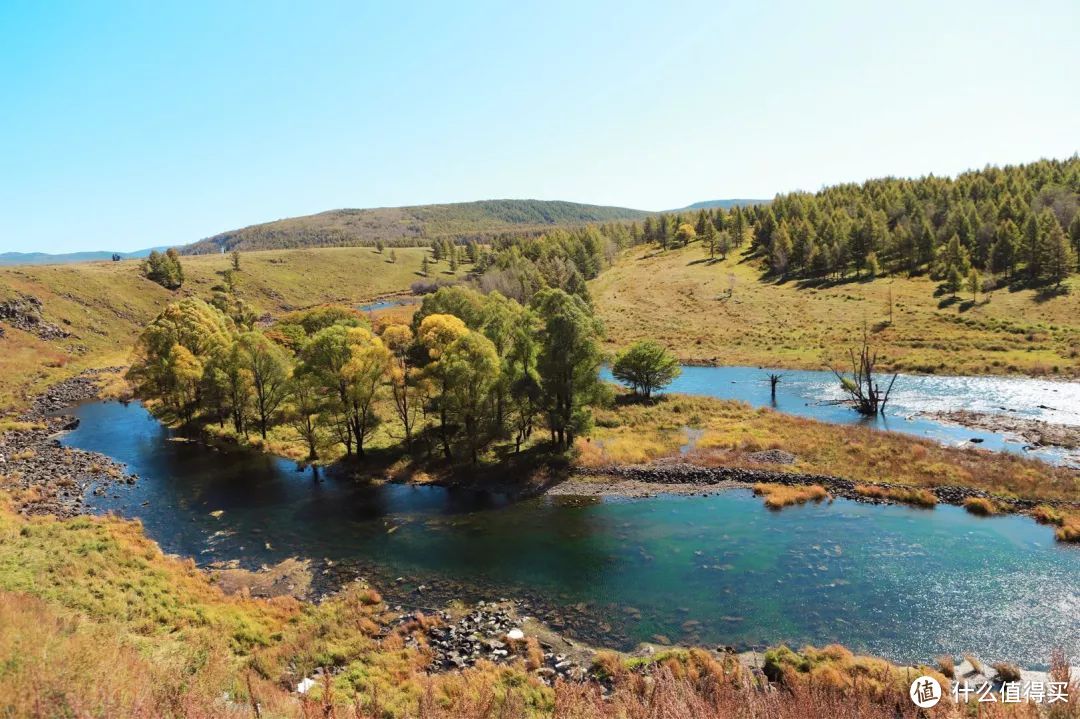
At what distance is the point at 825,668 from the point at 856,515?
17937 millimetres

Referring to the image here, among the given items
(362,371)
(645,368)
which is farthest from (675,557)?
(645,368)

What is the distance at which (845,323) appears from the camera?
3804 inches

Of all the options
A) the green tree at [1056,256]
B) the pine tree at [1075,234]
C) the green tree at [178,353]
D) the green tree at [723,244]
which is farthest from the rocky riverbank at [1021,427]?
the green tree at [723,244]

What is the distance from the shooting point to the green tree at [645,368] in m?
62.6

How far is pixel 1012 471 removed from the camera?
38.7 m

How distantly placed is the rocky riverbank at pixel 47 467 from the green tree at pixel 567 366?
3296 cm

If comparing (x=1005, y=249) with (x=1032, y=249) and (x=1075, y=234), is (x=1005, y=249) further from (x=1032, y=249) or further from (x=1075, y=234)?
(x=1075, y=234)

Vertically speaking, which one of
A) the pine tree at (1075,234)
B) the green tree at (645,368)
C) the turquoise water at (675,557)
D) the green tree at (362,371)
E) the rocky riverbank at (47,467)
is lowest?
the turquoise water at (675,557)

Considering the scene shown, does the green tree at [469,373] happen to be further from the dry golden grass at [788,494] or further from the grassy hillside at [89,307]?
the grassy hillside at [89,307]

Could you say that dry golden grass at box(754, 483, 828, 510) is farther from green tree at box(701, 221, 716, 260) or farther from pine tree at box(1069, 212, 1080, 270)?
green tree at box(701, 221, 716, 260)

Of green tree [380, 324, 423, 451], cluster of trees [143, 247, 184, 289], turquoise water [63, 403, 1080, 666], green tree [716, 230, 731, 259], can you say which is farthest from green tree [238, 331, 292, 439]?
green tree [716, 230, 731, 259]

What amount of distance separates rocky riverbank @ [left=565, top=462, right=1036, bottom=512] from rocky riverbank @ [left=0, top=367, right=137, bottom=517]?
111ft

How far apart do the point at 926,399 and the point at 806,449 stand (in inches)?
984

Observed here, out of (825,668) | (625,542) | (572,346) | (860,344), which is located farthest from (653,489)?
(860,344)
